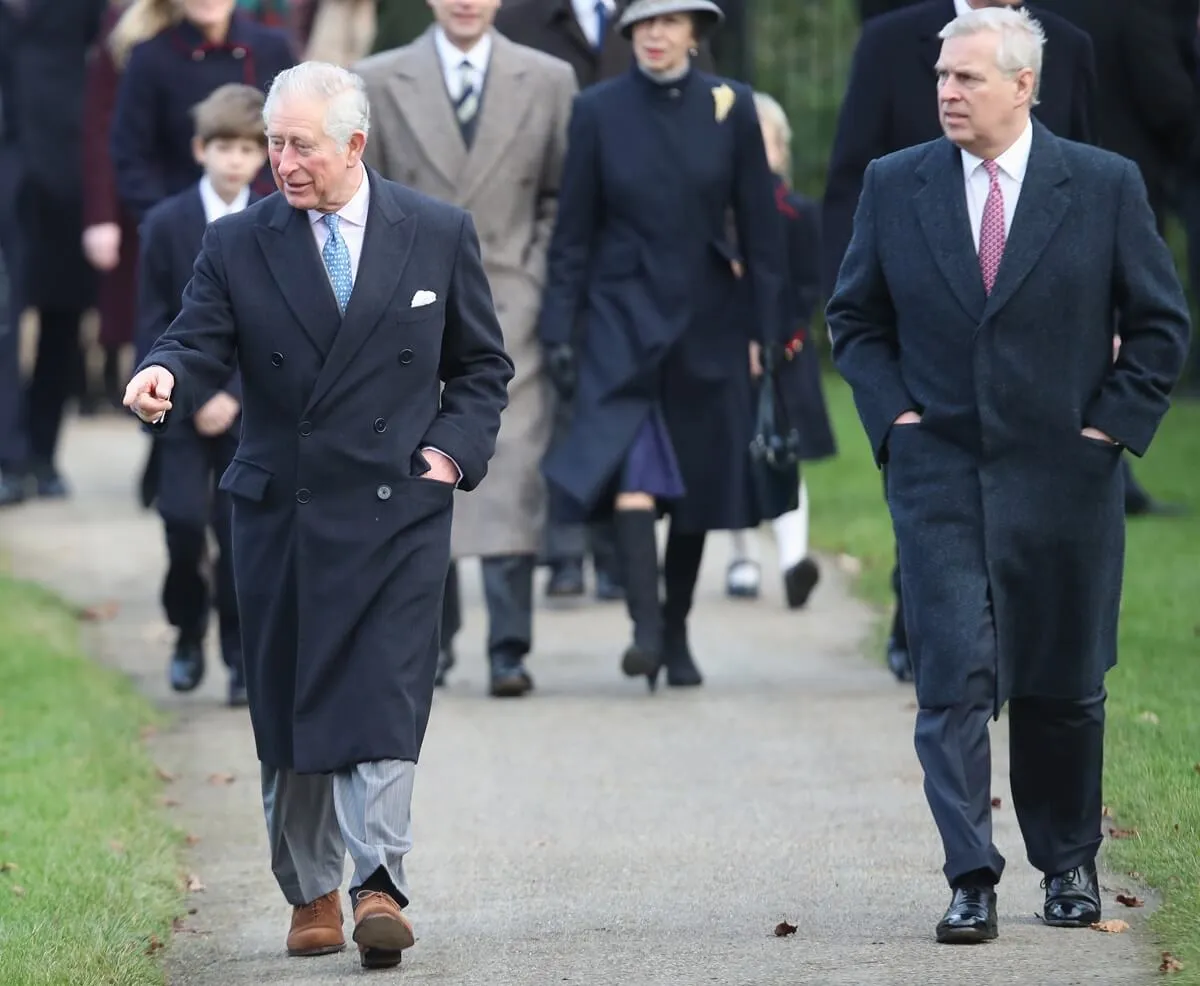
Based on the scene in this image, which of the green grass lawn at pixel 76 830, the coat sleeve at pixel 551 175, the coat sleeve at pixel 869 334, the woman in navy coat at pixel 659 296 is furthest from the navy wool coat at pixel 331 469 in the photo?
the coat sleeve at pixel 551 175

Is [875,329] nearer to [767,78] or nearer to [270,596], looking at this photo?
[270,596]

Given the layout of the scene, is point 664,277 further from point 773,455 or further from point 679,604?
point 679,604

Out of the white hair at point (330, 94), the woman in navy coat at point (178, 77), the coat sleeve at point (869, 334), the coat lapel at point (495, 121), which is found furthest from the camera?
the woman in navy coat at point (178, 77)

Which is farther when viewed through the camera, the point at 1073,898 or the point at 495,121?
the point at 495,121

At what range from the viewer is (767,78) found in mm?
19125

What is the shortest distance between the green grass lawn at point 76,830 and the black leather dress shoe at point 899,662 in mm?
2349

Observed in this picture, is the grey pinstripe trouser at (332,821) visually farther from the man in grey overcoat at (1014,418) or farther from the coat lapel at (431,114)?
the coat lapel at (431,114)

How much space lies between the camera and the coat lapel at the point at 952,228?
19.9 feet

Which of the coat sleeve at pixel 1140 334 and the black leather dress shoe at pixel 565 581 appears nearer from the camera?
the coat sleeve at pixel 1140 334

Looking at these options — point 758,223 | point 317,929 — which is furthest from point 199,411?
point 317,929

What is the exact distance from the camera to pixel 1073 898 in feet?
20.0

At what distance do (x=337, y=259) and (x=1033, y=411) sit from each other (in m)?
1.48

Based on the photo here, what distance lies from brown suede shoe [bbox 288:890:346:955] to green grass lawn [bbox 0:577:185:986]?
0.30 meters

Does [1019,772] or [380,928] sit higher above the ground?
[1019,772]
